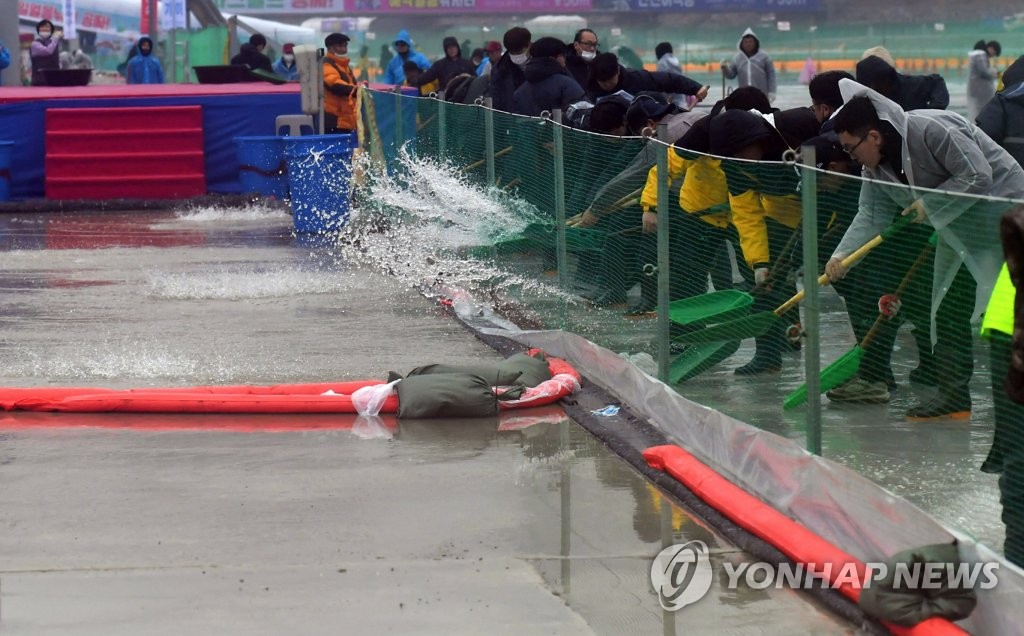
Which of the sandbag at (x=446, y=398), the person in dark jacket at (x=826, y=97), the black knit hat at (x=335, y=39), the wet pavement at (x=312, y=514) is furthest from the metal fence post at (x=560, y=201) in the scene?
the black knit hat at (x=335, y=39)

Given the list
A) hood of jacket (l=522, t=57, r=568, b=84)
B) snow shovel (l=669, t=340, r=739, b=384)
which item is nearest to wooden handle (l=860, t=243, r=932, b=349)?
snow shovel (l=669, t=340, r=739, b=384)

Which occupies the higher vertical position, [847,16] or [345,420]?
[847,16]

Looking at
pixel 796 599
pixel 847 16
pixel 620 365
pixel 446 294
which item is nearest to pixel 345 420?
pixel 620 365

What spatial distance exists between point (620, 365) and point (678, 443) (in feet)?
3.74

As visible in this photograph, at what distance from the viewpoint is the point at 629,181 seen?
8.32 meters

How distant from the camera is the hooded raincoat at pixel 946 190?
4996 millimetres

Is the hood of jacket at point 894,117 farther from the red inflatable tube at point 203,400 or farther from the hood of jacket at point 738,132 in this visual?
the red inflatable tube at point 203,400

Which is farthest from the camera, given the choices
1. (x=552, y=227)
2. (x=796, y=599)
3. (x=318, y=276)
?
(x=318, y=276)

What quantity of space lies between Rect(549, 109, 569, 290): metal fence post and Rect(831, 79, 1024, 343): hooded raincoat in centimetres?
217

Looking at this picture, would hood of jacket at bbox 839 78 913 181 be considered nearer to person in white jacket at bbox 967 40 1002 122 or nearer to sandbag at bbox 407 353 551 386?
sandbag at bbox 407 353 551 386

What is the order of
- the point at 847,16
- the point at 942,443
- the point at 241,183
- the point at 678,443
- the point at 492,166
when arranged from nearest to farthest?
the point at 942,443 → the point at 678,443 → the point at 492,166 → the point at 241,183 → the point at 847,16

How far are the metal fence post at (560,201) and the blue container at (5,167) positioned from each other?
12236 mm

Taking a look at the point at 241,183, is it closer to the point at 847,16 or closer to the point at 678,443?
the point at 678,443

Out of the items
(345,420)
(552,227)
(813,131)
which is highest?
(813,131)
